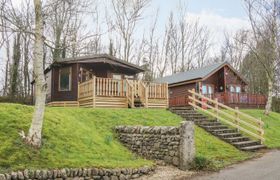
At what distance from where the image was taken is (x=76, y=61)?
22984 mm

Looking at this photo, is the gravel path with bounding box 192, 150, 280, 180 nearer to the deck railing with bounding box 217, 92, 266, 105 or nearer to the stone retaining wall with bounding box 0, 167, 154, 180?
the stone retaining wall with bounding box 0, 167, 154, 180

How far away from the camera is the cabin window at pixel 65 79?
2386 centimetres

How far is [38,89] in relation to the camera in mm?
10148

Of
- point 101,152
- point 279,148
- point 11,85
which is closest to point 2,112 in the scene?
point 101,152

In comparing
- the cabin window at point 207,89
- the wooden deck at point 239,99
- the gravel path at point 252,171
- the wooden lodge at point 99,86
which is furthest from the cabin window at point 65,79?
the gravel path at point 252,171

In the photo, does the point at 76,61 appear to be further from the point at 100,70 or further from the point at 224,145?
the point at 224,145

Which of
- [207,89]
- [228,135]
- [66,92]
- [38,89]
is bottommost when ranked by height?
[228,135]

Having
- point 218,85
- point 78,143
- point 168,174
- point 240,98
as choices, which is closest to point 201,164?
point 168,174

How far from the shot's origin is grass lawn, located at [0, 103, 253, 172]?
30.6 feet

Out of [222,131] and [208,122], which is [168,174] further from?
[208,122]

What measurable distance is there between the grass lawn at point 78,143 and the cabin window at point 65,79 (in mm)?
8179

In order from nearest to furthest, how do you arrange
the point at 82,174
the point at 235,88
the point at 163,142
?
the point at 82,174, the point at 163,142, the point at 235,88

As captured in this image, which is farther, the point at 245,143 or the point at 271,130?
the point at 271,130

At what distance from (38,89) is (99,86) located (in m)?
9.72
